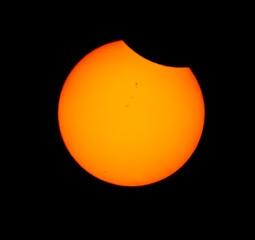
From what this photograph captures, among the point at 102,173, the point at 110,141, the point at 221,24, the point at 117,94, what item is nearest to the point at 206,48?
the point at 221,24

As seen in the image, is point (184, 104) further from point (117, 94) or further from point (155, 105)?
point (117, 94)

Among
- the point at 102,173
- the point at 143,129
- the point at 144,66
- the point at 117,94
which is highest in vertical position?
the point at 144,66

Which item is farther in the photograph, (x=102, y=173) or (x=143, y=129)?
(x=102, y=173)

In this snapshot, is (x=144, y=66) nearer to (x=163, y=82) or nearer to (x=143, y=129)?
(x=163, y=82)

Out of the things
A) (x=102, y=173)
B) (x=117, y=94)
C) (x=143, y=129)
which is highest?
(x=117, y=94)

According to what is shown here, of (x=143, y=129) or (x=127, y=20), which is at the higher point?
(x=127, y=20)

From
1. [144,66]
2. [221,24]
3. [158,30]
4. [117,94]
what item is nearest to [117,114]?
[117,94]
